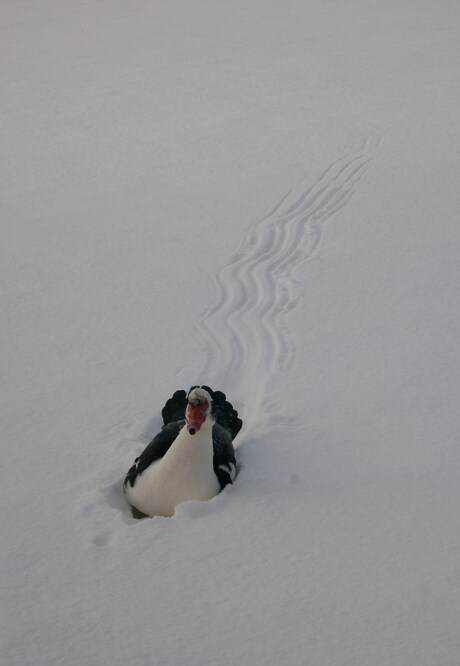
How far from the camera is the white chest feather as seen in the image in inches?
140

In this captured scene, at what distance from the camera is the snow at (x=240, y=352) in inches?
119

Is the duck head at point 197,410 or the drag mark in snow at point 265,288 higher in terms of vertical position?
the drag mark in snow at point 265,288

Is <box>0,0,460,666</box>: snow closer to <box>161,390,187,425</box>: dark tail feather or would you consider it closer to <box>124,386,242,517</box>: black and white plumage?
<box>124,386,242,517</box>: black and white plumage

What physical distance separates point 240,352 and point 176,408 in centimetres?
113

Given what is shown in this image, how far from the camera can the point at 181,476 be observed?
356 cm

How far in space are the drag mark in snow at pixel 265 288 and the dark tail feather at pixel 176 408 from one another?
53 cm

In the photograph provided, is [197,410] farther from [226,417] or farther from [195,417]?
[226,417]

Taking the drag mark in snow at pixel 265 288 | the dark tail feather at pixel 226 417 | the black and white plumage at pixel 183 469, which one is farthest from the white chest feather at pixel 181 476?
the drag mark in snow at pixel 265 288

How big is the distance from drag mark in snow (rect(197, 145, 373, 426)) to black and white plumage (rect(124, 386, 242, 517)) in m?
0.90

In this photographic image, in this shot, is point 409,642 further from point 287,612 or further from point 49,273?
point 49,273

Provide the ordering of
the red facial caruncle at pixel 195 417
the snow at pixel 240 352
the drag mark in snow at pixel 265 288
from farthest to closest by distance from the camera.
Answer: the drag mark in snow at pixel 265 288 → the red facial caruncle at pixel 195 417 → the snow at pixel 240 352

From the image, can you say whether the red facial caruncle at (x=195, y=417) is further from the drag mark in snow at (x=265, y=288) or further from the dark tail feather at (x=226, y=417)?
the drag mark in snow at (x=265, y=288)

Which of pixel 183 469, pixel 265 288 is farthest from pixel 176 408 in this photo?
pixel 265 288

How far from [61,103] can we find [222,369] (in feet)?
21.4
